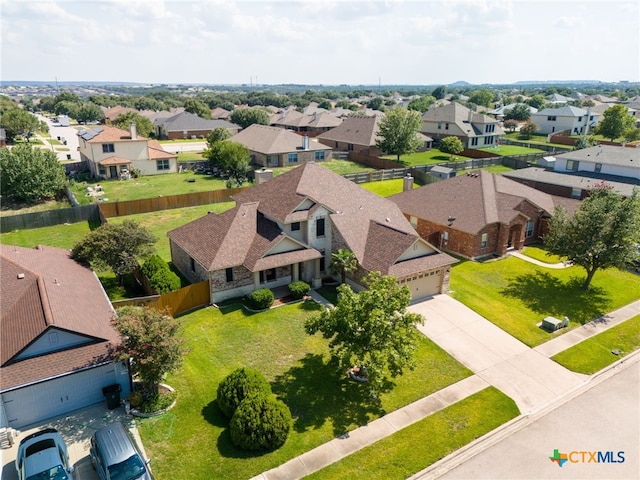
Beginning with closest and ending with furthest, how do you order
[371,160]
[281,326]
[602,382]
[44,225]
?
[602,382] < [281,326] < [44,225] < [371,160]

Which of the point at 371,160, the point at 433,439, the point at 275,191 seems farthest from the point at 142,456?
the point at 371,160

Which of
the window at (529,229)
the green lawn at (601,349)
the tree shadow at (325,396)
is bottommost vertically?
the green lawn at (601,349)

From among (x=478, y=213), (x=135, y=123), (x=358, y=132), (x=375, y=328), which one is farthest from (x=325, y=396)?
(x=135, y=123)

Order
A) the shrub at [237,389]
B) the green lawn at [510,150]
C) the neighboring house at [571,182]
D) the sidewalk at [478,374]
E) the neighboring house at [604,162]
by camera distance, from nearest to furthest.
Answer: the sidewalk at [478,374] < the shrub at [237,389] < the neighboring house at [571,182] < the neighboring house at [604,162] < the green lawn at [510,150]

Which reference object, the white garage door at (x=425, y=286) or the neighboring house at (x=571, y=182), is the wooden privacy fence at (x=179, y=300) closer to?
the white garage door at (x=425, y=286)

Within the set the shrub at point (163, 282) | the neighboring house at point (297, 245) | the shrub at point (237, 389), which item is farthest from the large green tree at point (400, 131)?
the shrub at point (237, 389)

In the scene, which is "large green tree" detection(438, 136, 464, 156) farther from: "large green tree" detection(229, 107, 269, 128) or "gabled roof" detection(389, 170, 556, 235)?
"large green tree" detection(229, 107, 269, 128)

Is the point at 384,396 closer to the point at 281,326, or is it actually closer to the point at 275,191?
the point at 281,326
